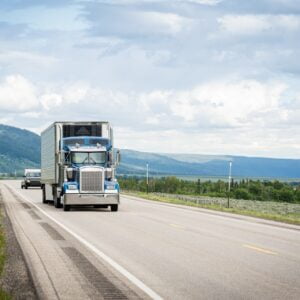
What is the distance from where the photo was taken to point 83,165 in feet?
115

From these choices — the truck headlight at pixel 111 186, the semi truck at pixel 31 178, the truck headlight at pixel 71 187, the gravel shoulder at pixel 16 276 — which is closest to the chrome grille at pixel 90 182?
the truck headlight at pixel 111 186

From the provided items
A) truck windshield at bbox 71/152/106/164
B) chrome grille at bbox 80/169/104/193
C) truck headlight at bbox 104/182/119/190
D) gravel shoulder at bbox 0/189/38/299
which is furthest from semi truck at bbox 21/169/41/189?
gravel shoulder at bbox 0/189/38/299

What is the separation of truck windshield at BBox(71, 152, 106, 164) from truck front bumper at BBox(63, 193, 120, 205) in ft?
6.32

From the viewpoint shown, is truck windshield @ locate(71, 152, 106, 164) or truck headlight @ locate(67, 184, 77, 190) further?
truck windshield @ locate(71, 152, 106, 164)

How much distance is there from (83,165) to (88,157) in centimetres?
55

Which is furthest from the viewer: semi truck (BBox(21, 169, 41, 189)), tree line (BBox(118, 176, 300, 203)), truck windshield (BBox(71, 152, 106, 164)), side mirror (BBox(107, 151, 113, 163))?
tree line (BBox(118, 176, 300, 203))

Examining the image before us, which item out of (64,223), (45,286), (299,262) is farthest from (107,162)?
(45,286)

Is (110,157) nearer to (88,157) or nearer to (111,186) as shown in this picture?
(88,157)

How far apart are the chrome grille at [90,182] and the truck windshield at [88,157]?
47.4 inches

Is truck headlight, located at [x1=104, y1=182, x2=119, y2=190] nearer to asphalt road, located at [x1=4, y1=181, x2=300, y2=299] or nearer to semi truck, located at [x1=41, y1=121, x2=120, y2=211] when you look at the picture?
semi truck, located at [x1=41, y1=121, x2=120, y2=211]

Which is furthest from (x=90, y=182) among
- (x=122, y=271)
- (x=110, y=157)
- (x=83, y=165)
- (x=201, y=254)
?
(x=122, y=271)

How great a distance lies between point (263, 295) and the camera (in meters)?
10.6

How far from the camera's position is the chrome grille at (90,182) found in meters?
34.1

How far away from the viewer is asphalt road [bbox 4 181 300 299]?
36.9 ft
